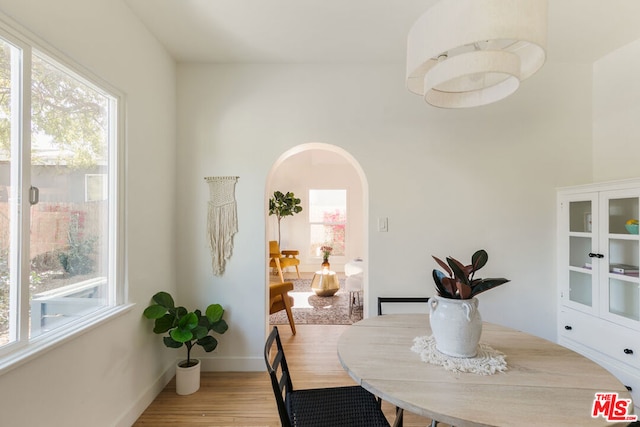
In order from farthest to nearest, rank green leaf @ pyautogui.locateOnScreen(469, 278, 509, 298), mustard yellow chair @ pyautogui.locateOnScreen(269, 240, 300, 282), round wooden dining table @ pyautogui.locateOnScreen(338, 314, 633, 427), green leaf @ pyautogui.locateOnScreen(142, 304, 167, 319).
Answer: mustard yellow chair @ pyautogui.locateOnScreen(269, 240, 300, 282)
green leaf @ pyautogui.locateOnScreen(142, 304, 167, 319)
green leaf @ pyautogui.locateOnScreen(469, 278, 509, 298)
round wooden dining table @ pyautogui.locateOnScreen(338, 314, 633, 427)

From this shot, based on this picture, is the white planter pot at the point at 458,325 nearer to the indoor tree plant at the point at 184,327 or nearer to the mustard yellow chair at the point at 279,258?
the indoor tree plant at the point at 184,327

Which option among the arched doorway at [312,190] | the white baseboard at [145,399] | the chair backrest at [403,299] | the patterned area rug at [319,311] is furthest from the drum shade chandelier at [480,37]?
the arched doorway at [312,190]

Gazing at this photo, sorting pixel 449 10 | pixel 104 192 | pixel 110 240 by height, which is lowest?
pixel 110 240

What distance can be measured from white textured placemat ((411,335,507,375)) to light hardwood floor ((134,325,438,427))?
947mm

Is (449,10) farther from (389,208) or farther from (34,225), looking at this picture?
(34,225)

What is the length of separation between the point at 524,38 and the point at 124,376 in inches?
104

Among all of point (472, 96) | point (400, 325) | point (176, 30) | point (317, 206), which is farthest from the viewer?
point (317, 206)

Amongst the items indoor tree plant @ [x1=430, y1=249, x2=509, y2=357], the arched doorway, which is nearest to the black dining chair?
indoor tree plant @ [x1=430, y1=249, x2=509, y2=357]

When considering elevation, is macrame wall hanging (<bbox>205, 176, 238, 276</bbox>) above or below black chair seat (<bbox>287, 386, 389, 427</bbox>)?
above

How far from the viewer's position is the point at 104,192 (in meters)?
1.80

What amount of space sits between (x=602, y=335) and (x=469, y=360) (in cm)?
164

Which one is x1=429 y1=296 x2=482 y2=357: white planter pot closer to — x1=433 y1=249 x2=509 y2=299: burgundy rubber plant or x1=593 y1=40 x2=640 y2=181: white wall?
x1=433 y1=249 x2=509 y2=299: burgundy rubber plant

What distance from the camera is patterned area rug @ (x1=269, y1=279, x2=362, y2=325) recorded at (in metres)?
3.67

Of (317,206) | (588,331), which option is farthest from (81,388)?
(317,206)
